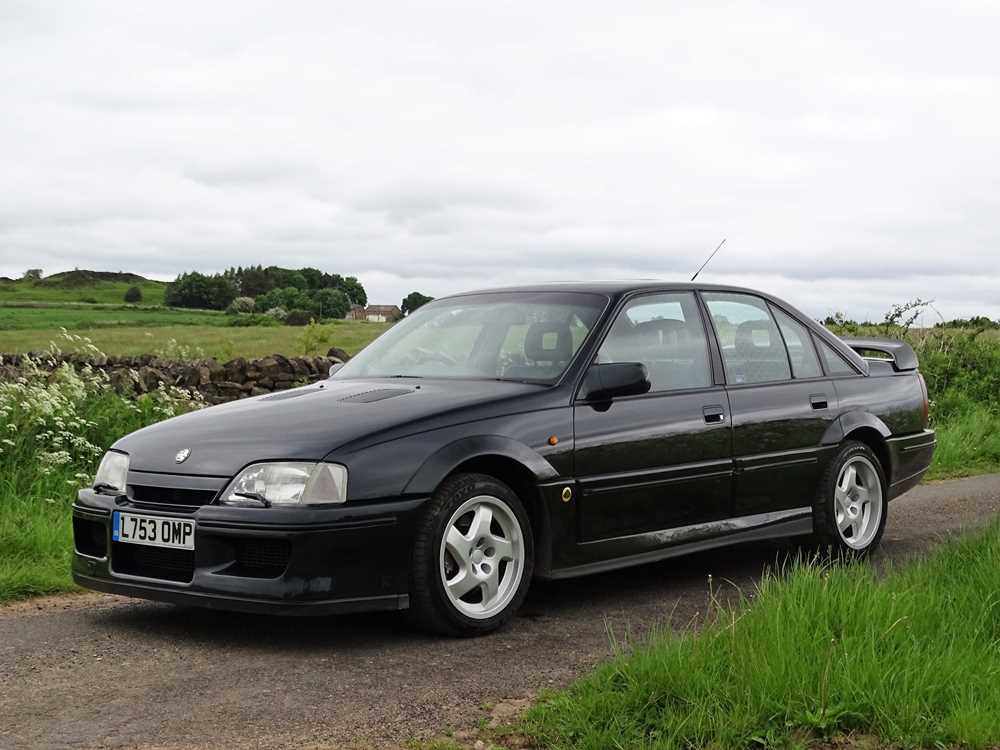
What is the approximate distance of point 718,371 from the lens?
23.2ft

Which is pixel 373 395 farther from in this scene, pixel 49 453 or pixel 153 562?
pixel 49 453

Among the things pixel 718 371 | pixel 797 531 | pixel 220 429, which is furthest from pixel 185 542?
pixel 797 531

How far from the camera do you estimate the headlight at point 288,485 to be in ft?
17.4

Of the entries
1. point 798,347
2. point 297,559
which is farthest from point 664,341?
point 297,559

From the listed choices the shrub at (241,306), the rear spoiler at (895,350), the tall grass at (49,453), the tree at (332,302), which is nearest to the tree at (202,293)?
the shrub at (241,306)

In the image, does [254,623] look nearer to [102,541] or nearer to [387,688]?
[102,541]

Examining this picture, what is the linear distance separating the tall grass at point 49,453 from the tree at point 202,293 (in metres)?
51.0

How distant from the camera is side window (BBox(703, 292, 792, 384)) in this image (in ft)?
23.7

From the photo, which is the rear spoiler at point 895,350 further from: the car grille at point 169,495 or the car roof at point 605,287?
the car grille at point 169,495

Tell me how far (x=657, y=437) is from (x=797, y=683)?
2.38 meters

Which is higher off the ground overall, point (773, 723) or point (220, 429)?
point (220, 429)

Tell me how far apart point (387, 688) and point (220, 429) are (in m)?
1.52

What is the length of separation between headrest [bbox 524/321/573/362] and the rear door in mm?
1088

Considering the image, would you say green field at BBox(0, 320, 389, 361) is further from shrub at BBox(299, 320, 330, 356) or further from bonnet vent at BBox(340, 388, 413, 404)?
bonnet vent at BBox(340, 388, 413, 404)
